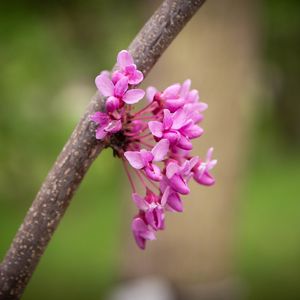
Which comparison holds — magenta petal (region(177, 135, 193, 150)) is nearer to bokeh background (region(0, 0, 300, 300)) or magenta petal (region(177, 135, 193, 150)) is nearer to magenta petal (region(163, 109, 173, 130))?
magenta petal (region(163, 109, 173, 130))

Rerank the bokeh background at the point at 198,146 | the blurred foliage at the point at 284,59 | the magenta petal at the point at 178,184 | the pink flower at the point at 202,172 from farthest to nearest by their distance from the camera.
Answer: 1. the blurred foliage at the point at 284,59
2. the bokeh background at the point at 198,146
3. the pink flower at the point at 202,172
4. the magenta petal at the point at 178,184

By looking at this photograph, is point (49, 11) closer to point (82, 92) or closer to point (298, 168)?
point (82, 92)

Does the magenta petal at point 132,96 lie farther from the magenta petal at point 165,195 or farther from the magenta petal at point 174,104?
the magenta petal at point 165,195

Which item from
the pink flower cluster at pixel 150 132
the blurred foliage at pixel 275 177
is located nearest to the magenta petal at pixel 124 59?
the pink flower cluster at pixel 150 132

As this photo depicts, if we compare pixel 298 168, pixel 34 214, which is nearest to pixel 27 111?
pixel 34 214

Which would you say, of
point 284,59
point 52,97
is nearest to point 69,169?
Result: point 52,97

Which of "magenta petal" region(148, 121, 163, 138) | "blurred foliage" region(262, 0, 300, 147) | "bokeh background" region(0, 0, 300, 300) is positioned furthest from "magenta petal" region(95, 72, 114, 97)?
"blurred foliage" region(262, 0, 300, 147)
